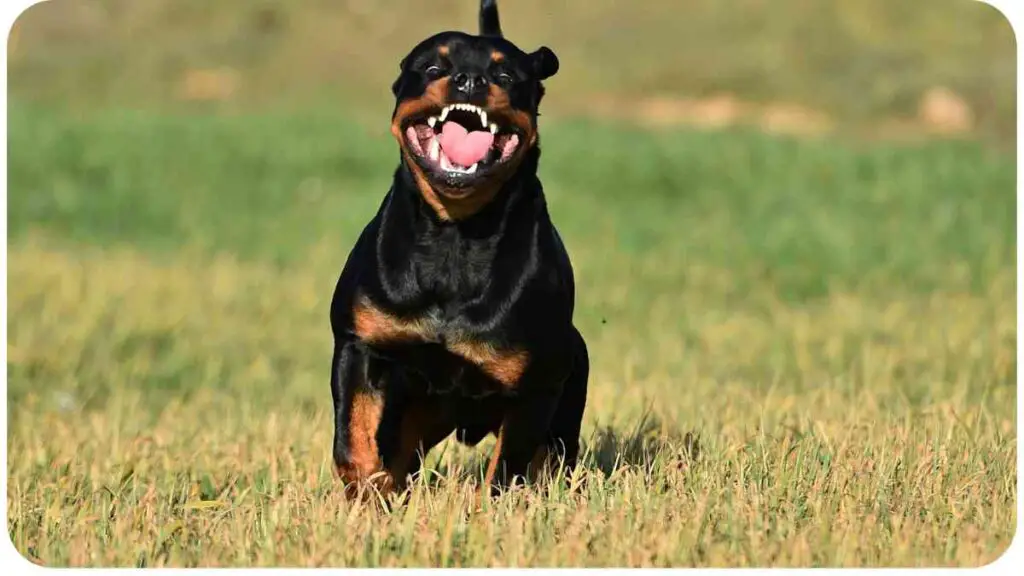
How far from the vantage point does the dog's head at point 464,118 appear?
418 centimetres

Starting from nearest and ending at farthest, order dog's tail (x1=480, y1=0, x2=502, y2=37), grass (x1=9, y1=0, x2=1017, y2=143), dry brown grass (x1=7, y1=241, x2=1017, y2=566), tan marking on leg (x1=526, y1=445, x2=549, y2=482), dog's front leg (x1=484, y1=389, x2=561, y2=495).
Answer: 1. dry brown grass (x1=7, y1=241, x2=1017, y2=566)
2. dog's front leg (x1=484, y1=389, x2=561, y2=495)
3. tan marking on leg (x1=526, y1=445, x2=549, y2=482)
4. dog's tail (x1=480, y1=0, x2=502, y2=37)
5. grass (x1=9, y1=0, x2=1017, y2=143)

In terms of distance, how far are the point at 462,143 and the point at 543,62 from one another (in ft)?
1.45

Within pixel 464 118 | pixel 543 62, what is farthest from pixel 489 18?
pixel 464 118

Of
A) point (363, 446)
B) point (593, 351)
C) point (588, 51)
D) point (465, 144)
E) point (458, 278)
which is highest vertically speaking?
point (588, 51)

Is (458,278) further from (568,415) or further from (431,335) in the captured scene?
(568,415)

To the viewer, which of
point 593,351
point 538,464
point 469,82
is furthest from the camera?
point 593,351

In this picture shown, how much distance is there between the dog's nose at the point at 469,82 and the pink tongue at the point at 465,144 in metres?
0.11

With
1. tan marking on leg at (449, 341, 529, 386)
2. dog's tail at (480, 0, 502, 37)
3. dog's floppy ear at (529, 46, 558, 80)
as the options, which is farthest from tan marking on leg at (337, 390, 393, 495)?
dog's tail at (480, 0, 502, 37)

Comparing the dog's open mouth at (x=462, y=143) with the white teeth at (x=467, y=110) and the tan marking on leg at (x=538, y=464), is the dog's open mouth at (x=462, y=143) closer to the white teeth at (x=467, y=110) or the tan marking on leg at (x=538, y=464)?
the white teeth at (x=467, y=110)

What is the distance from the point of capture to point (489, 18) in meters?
4.82

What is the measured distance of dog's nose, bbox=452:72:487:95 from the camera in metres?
4.17

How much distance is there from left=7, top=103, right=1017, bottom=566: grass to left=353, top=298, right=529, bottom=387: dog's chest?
0.37m

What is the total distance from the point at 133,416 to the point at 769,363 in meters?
3.86

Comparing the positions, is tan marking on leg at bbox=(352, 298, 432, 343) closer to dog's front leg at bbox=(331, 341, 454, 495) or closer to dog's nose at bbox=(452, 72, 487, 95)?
dog's front leg at bbox=(331, 341, 454, 495)
